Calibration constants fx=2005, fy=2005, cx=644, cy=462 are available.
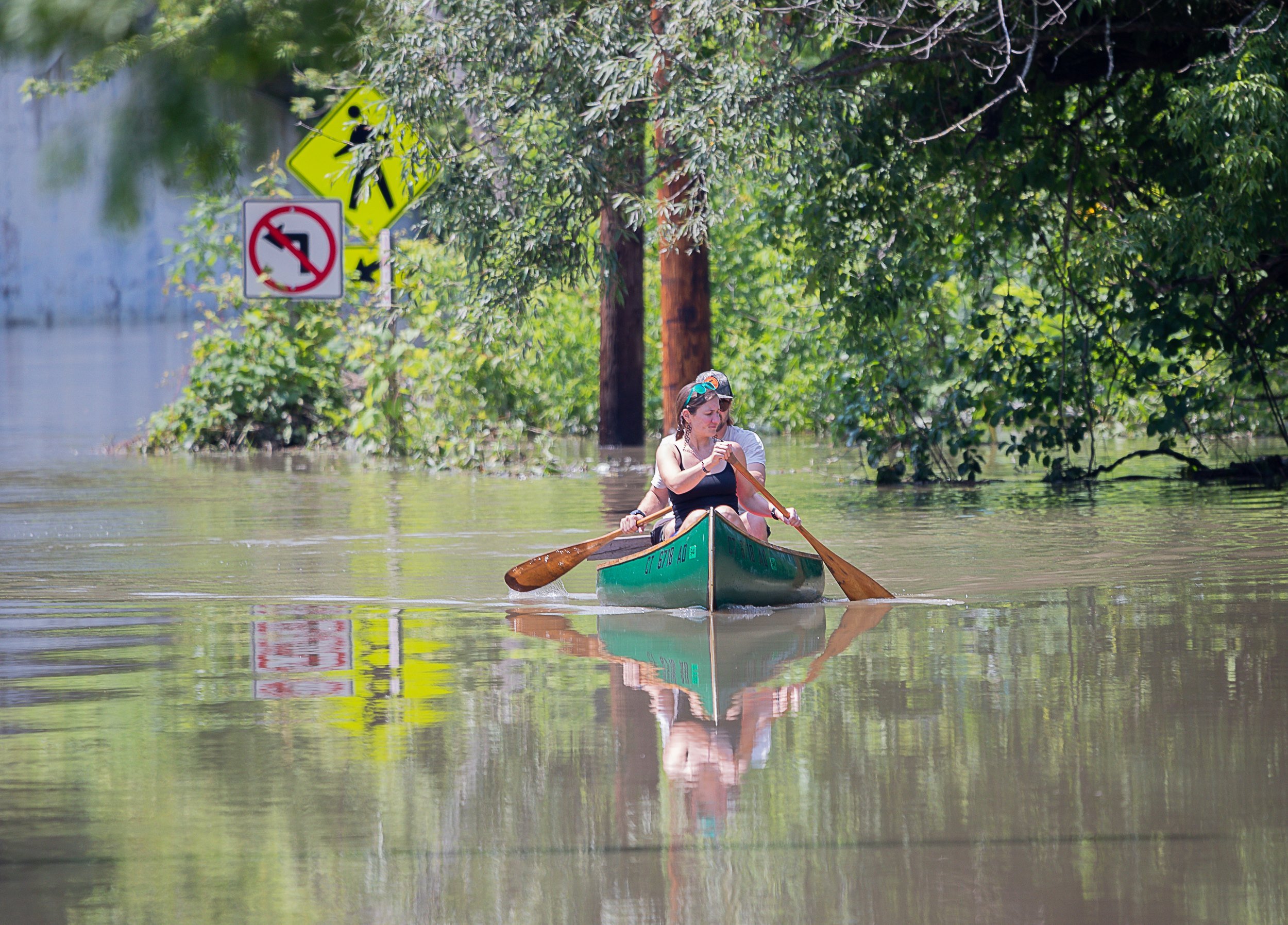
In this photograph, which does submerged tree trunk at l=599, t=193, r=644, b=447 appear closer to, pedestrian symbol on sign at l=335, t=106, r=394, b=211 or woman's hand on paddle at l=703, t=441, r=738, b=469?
pedestrian symbol on sign at l=335, t=106, r=394, b=211

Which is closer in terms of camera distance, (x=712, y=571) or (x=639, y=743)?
(x=639, y=743)

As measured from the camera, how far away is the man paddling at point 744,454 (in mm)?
12516

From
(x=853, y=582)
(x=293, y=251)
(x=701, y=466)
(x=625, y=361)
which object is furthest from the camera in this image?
(x=625, y=361)

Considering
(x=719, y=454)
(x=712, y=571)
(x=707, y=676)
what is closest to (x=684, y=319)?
(x=719, y=454)

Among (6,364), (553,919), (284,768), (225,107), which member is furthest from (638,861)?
(6,364)

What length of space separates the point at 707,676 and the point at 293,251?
12729mm

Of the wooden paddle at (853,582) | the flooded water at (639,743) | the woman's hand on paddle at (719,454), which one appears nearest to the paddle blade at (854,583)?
the wooden paddle at (853,582)

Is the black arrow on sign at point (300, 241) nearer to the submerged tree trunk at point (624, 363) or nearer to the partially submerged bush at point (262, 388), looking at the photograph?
the submerged tree trunk at point (624, 363)

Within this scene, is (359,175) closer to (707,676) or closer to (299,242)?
(299,242)

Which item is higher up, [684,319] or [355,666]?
[684,319]

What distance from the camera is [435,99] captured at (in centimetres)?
1700

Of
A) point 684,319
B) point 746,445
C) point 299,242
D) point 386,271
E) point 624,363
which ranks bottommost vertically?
point 746,445

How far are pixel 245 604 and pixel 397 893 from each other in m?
6.56

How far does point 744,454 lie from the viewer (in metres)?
12.7
